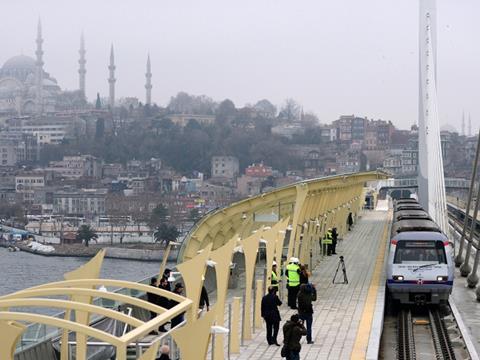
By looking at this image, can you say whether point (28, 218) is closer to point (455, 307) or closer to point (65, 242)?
point (65, 242)

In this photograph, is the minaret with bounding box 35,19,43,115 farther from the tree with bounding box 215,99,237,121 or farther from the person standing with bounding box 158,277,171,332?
the person standing with bounding box 158,277,171,332

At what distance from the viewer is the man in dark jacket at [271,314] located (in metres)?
11.6

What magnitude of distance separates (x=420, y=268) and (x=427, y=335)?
1561 millimetres

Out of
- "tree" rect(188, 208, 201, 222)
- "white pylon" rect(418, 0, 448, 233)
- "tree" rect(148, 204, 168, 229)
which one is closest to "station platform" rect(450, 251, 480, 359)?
"white pylon" rect(418, 0, 448, 233)

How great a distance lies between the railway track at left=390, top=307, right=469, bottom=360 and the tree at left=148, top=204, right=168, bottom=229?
7285 cm

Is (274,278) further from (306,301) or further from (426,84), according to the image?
(426,84)

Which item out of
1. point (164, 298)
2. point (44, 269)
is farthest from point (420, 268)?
point (44, 269)

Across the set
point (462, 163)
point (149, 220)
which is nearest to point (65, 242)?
point (149, 220)

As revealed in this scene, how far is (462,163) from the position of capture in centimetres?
14325

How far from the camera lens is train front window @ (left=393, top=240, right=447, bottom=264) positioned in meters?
16.5

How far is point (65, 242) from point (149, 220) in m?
8.59

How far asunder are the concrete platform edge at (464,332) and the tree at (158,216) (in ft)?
241

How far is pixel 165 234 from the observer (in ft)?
275

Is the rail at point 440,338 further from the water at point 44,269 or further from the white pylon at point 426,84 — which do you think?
the water at point 44,269
